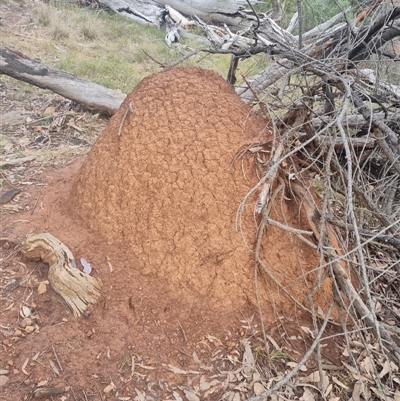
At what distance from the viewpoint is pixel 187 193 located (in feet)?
7.63

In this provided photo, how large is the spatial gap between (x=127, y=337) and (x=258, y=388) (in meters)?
0.60

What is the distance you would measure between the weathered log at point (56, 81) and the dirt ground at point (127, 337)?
8.32 feet

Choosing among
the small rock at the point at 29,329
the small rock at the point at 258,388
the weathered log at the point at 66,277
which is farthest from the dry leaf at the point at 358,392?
the small rock at the point at 29,329

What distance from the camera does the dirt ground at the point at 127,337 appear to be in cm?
190

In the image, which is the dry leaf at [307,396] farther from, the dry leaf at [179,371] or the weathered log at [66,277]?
the weathered log at [66,277]

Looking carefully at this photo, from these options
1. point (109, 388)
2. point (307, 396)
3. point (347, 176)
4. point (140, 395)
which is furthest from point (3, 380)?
point (347, 176)

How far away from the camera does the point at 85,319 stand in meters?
2.10

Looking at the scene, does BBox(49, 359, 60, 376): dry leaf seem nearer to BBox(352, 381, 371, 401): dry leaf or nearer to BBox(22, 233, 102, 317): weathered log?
BBox(22, 233, 102, 317): weathered log

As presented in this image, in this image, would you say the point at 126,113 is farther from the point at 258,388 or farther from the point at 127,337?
the point at 258,388

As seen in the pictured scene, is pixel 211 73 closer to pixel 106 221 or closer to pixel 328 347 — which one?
pixel 106 221

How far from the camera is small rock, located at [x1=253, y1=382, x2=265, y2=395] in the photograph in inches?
76.7

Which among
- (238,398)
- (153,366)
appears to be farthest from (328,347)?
(153,366)

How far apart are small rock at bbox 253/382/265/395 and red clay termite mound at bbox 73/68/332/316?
1.26ft

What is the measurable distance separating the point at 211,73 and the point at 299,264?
119cm
